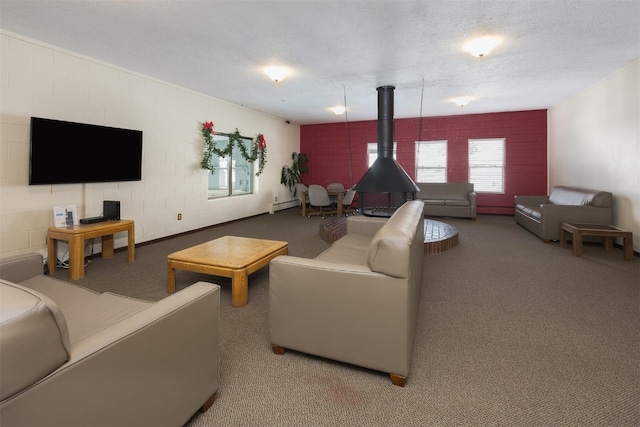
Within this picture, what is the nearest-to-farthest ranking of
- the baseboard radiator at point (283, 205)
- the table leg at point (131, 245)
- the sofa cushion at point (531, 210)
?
1. the table leg at point (131, 245)
2. the sofa cushion at point (531, 210)
3. the baseboard radiator at point (283, 205)

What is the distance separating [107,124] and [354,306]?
4291mm

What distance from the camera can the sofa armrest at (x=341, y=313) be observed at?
1.64 m

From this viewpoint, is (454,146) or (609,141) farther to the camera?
(454,146)

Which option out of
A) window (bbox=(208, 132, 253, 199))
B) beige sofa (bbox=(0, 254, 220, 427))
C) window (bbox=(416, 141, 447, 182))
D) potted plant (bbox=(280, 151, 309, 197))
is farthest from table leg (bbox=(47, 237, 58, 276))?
window (bbox=(416, 141, 447, 182))

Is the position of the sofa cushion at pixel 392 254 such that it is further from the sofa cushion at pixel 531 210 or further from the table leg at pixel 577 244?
the sofa cushion at pixel 531 210

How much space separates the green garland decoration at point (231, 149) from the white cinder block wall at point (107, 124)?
0.13 metres

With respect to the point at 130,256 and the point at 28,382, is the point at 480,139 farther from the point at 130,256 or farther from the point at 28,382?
the point at 28,382

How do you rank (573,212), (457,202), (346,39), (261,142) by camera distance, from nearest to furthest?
(346,39) → (573,212) → (457,202) → (261,142)

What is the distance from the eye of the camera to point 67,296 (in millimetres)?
1711

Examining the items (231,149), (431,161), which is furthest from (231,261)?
(431,161)

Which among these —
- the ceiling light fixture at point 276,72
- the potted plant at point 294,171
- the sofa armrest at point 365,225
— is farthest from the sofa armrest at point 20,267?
the potted plant at point 294,171

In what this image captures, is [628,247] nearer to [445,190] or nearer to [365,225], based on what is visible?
[365,225]

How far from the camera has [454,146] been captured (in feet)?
26.8

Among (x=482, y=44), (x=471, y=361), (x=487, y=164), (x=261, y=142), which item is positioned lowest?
(x=471, y=361)
